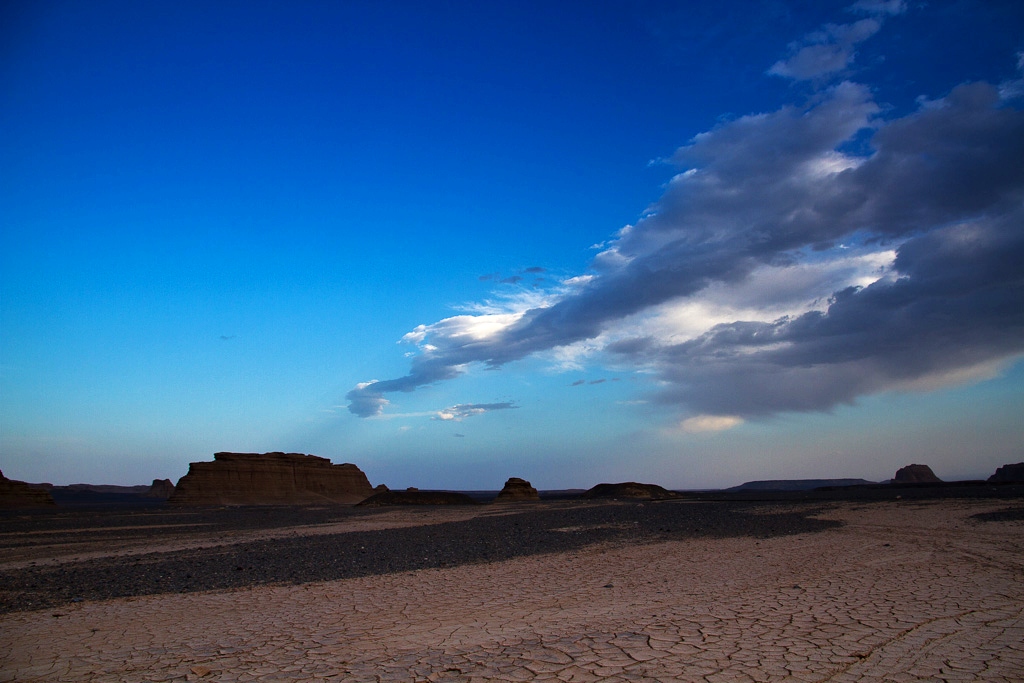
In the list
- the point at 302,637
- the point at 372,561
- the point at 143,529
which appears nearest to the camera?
the point at 302,637

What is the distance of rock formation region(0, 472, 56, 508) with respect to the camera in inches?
2427

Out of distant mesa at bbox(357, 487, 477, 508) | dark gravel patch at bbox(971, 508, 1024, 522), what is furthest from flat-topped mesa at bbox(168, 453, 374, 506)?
dark gravel patch at bbox(971, 508, 1024, 522)

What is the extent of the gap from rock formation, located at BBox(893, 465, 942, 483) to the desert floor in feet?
413

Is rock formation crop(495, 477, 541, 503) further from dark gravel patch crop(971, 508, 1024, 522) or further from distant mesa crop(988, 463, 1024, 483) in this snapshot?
distant mesa crop(988, 463, 1024, 483)

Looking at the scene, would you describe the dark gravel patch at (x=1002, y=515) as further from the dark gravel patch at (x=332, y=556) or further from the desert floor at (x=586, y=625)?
the desert floor at (x=586, y=625)

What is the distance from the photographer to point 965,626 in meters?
6.83

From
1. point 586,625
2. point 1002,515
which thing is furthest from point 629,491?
point 586,625

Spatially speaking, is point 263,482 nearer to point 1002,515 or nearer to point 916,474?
point 1002,515

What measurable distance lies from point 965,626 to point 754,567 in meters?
4.79

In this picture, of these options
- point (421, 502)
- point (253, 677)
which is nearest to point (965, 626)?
point (253, 677)

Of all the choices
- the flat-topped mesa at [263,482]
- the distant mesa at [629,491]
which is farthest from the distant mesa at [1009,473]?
the flat-topped mesa at [263,482]

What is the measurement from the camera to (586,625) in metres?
7.60

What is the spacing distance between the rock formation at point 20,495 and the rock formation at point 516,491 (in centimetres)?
5160

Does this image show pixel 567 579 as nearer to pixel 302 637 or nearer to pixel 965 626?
pixel 302 637
